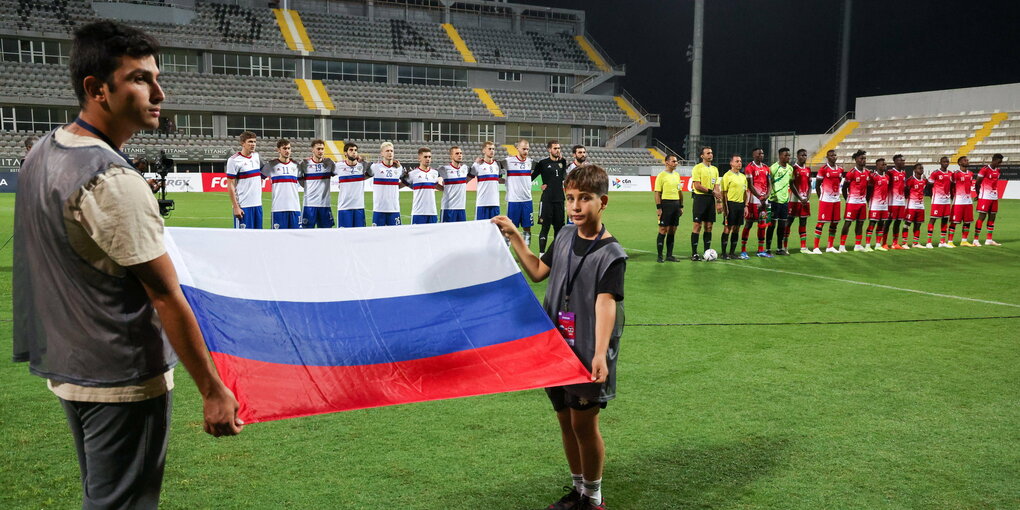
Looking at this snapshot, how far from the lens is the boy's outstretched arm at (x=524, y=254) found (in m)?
3.32

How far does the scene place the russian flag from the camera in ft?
8.98

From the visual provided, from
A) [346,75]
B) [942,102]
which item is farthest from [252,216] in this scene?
[942,102]

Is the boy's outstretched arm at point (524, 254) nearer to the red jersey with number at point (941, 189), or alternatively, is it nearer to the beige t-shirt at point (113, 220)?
the beige t-shirt at point (113, 220)

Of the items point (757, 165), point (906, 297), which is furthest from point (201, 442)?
point (757, 165)

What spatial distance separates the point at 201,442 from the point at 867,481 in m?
3.64

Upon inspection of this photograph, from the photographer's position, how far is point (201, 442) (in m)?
4.29

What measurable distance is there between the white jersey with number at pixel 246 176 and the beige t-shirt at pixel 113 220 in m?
11.0

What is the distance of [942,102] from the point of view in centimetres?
4162

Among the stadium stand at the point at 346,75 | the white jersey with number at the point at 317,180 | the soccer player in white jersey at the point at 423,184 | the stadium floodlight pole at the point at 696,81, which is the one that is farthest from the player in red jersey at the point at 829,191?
the stadium stand at the point at 346,75

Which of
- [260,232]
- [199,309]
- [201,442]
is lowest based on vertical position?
[201,442]

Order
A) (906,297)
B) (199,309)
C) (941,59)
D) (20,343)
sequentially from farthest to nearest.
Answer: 1. (941,59)
2. (906,297)
3. (199,309)
4. (20,343)

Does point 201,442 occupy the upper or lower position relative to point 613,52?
lower

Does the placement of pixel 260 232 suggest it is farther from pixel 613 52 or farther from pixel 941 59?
pixel 613 52

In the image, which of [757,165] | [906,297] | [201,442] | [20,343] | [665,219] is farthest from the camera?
[757,165]
